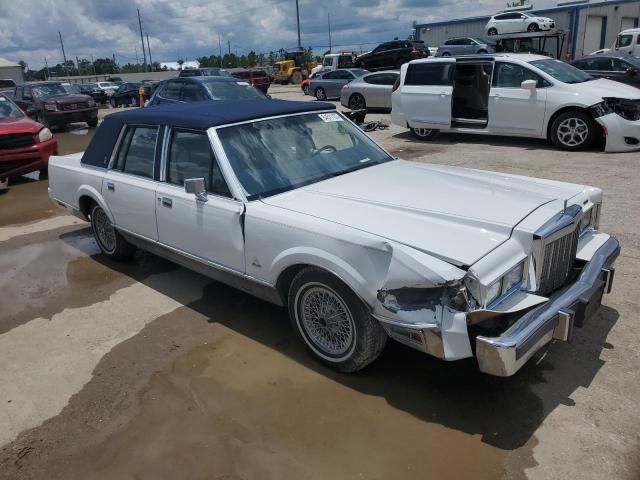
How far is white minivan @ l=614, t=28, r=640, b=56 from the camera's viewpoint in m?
24.4

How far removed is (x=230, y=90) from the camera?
43.1 ft

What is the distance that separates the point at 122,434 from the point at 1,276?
3519 mm

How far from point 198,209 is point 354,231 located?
1504 mm

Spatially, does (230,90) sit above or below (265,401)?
above

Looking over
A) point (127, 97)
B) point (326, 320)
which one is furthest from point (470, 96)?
point (127, 97)

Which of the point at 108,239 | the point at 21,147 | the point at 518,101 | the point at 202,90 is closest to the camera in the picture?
the point at 108,239

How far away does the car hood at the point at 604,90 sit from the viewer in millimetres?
9375

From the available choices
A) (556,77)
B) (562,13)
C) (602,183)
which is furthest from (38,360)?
(562,13)

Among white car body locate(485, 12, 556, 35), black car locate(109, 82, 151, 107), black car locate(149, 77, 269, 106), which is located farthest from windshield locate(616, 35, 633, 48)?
black car locate(109, 82, 151, 107)

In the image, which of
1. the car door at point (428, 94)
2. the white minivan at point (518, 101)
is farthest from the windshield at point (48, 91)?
Answer: the car door at point (428, 94)

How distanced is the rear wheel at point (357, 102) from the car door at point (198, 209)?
526 inches

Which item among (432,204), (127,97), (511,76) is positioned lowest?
(127,97)

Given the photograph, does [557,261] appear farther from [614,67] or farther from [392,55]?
[392,55]

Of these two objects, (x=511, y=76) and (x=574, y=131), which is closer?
(x=574, y=131)
